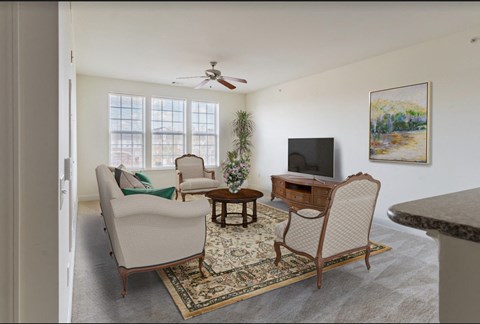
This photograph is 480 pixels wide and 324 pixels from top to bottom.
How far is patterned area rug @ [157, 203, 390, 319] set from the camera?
209 centimetres

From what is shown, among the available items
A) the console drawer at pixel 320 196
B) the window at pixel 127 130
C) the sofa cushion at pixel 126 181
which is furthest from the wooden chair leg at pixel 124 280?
the window at pixel 127 130

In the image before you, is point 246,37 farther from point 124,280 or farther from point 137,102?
point 137,102

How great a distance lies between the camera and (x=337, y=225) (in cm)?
238

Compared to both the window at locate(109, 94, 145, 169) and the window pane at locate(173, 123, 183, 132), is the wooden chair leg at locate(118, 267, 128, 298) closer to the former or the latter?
the window at locate(109, 94, 145, 169)

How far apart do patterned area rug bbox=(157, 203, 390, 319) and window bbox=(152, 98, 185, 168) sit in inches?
136

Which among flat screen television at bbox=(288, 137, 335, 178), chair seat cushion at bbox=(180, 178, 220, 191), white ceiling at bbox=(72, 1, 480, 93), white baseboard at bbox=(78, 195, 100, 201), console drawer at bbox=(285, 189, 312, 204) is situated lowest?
white baseboard at bbox=(78, 195, 100, 201)

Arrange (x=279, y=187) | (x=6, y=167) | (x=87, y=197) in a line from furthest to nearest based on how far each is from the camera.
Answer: (x=87, y=197) < (x=279, y=187) < (x=6, y=167)

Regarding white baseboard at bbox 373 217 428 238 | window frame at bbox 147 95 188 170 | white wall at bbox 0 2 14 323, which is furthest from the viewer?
window frame at bbox 147 95 188 170

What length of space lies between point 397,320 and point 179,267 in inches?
72.4

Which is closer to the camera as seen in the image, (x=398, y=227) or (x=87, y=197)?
(x=398, y=227)

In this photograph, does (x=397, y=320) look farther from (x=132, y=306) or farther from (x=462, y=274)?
(x=132, y=306)

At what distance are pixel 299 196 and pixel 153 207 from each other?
3268mm

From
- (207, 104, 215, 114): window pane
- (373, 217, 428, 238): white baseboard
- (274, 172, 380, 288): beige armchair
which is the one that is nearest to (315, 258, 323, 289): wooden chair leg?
(274, 172, 380, 288): beige armchair

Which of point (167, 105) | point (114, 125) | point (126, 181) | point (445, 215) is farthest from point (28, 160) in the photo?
point (167, 105)
